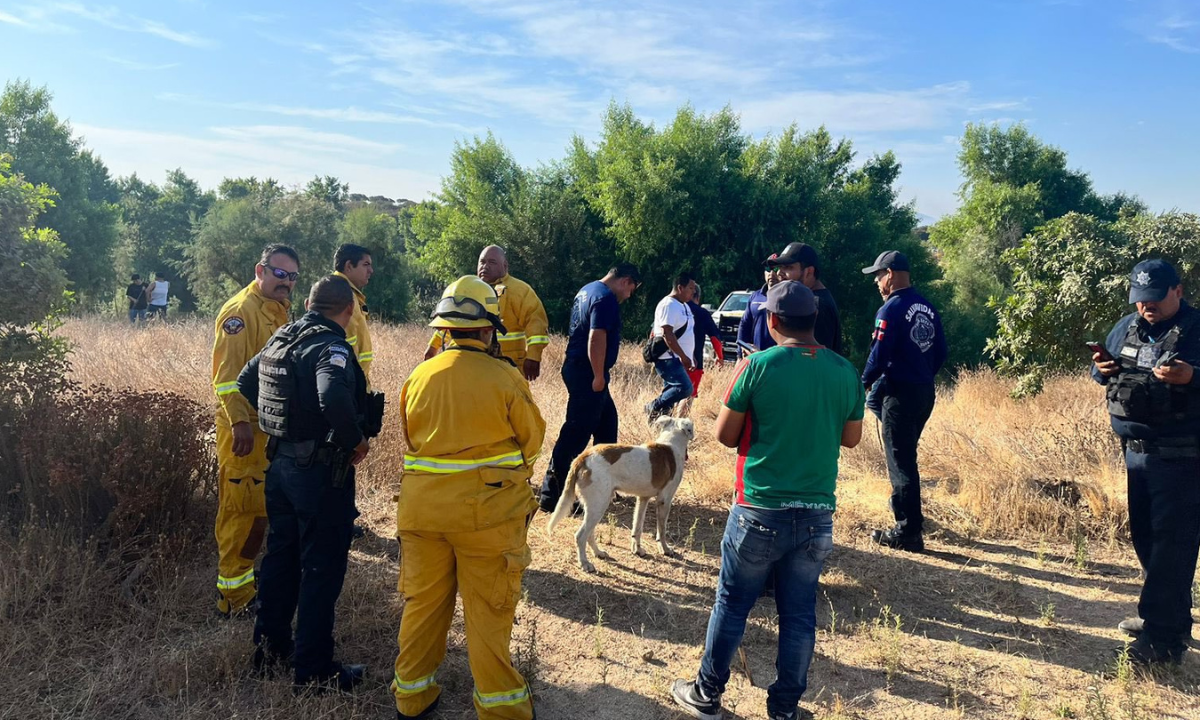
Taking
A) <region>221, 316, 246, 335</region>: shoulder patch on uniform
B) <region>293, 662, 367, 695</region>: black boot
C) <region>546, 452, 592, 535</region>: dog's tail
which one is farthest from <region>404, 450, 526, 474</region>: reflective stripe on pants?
<region>546, 452, 592, 535</region>: dog's tail

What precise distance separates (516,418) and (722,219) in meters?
17.3

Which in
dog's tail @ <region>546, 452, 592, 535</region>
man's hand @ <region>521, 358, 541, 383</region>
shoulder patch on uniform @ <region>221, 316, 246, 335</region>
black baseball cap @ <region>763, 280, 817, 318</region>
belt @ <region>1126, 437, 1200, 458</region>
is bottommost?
dog's tail @ <region>546, 452, 592, 535</region>

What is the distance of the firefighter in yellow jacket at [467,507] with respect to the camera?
2.74 meters

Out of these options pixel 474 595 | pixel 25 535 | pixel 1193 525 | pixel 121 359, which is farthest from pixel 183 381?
pixel 1193 525

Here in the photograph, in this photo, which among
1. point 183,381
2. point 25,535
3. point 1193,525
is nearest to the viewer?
point 1193,525

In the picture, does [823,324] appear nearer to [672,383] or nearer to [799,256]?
[799,256]

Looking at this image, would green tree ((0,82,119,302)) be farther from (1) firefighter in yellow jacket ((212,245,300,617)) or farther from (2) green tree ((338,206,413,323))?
(1) firefighter in yellow jacket ((212,245,300,617))

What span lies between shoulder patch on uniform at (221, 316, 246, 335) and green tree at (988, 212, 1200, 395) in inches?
326

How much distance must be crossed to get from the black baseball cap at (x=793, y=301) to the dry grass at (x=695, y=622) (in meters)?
1.85

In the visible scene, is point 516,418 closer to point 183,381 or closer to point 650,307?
point 183,381

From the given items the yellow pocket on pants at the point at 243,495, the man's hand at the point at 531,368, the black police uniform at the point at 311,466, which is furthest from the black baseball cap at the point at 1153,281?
the yellow pocket on pants at the point at 243,495

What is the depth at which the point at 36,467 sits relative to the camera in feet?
14.4

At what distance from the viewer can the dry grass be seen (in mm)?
3205

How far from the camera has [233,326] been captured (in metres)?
3.84
